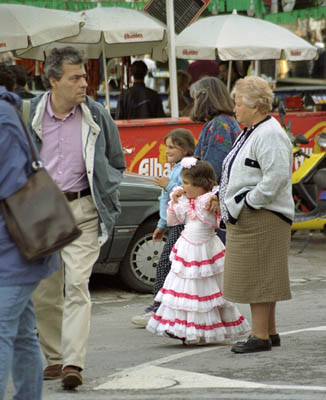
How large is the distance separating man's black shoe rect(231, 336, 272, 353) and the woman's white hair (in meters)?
1.57

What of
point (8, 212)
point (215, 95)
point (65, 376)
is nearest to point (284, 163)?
point (215, 95)

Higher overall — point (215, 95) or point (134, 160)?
point (215, 95)

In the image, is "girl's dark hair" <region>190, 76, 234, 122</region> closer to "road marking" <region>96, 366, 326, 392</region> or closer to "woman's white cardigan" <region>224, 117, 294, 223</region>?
"woman's white cardigan" <region>224, 117, 294, 223</region>

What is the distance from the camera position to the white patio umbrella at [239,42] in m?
17.0

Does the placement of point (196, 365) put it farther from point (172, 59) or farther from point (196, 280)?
point (172, 59)

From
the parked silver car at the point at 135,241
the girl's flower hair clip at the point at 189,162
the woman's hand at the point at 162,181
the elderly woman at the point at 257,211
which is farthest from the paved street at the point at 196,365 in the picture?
the girl's flower hair clip at the point at 189,162

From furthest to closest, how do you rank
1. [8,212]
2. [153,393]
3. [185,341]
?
[185,341]
[153,393]
[8,212]

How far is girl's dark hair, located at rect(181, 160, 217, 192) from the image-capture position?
25.7 ft

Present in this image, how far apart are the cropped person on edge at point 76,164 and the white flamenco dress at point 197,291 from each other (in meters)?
1.21

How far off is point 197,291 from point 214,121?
1.39 metres

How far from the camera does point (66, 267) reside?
257 inches

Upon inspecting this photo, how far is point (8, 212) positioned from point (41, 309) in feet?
7.38

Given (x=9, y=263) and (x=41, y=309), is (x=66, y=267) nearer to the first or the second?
(x=41, y=309)

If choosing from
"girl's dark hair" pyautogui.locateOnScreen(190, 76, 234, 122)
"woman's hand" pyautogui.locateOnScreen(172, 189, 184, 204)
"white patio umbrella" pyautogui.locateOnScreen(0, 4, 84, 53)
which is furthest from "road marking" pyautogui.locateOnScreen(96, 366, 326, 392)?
"white patio umbrella" pyautogui.locateOnScreen(0, 4, 84, 53)
